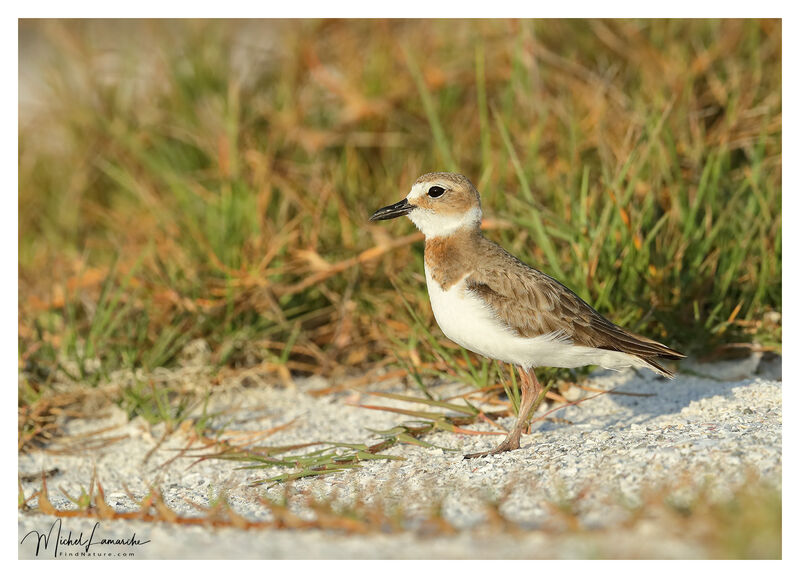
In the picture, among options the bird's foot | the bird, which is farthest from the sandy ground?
the bird

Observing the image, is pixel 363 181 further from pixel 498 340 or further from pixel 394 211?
pixel 498 340

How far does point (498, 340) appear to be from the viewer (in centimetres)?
334

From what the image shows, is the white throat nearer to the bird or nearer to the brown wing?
the bird

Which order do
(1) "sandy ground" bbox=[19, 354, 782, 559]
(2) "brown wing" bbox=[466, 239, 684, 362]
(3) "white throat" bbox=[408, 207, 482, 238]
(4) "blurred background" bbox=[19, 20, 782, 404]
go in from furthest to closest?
1. (4) "blurred background" bbox=[19, 20, 782, 404]
2. (3) "white throat" bbox=[408, 207, 482, 238]
3. (2) "brown wing" bbox=[466, 239, 684, 362]
4. (1) "sandy ground" bbox=[19, 354, 782, 559]

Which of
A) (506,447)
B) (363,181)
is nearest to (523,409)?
(506,447)

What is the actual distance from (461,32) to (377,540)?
457 cm

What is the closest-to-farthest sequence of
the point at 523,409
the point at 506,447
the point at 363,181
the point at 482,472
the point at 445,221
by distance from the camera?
the point at 482,472, the point at 506,447, the point at 523,409, the point at 445,221, the point at 363,181

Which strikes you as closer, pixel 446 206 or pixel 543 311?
pixel 543 311

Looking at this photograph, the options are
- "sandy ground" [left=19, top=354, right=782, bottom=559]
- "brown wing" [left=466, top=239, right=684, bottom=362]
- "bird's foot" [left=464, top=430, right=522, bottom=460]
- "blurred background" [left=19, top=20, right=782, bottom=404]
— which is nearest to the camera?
"sandy ground" [left=19, top=354, right=782, bottom=559]

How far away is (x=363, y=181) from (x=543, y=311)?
2531mm

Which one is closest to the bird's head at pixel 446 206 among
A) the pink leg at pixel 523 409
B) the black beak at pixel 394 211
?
the black beak at pixel 394 211

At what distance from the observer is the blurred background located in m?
4.27

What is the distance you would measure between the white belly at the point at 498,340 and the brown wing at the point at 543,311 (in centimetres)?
3

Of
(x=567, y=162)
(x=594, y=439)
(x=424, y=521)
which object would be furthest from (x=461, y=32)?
(x=424, y=521)
